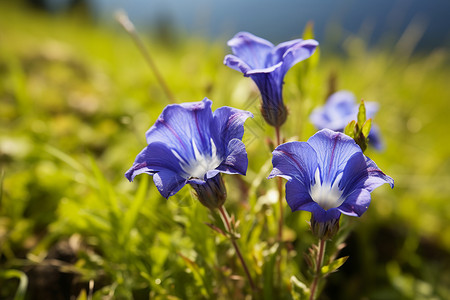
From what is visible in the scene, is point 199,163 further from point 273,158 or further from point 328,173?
point 328,173

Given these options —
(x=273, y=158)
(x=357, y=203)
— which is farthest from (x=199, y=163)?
(x=357, y=203)

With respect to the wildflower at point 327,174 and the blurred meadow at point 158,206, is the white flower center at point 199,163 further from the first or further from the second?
the wildflower at point 327,174

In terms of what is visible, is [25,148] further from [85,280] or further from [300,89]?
[300,89]

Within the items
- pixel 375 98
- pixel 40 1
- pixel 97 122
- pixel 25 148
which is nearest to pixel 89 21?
pixel 40 1

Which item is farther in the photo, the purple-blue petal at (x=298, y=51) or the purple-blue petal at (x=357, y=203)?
the purple-blue petal at (x=298, y=51)

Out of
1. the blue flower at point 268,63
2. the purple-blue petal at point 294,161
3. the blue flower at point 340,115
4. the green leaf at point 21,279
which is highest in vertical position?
the blue flower at point 268,63

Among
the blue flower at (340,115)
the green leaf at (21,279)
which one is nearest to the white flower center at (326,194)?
the blue flower at (340,115)
